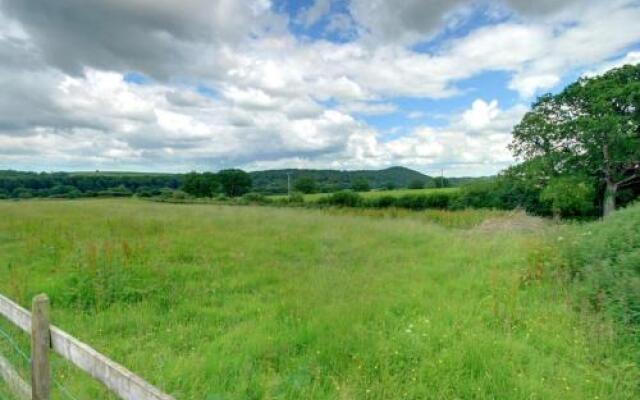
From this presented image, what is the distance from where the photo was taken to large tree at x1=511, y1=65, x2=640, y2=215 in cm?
2397

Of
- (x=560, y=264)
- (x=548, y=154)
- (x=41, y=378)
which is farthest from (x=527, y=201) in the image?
(x=41, y=378)

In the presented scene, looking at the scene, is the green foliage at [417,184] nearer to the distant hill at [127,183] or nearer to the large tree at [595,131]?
the distant hill at [127,183]

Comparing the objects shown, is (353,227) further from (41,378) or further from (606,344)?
(41,378)

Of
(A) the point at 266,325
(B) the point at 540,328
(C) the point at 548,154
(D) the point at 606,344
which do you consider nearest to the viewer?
(D) the point at 606,344

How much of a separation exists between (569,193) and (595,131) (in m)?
4.68

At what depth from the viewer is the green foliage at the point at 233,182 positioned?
247 ft

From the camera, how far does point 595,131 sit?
960 inches

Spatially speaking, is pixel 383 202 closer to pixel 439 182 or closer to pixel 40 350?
pixel 439 182

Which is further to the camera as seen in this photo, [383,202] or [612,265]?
[383,202]

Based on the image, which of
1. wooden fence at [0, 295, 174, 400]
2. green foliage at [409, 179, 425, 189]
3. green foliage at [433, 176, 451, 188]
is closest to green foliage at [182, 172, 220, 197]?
green foliage at [409, 179, 425, 189]

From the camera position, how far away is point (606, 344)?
404 centimetres

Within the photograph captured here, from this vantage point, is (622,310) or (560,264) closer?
(622,310)

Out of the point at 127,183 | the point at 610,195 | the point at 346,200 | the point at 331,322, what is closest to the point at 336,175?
the point at 127,183

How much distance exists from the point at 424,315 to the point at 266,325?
7.54 feet
